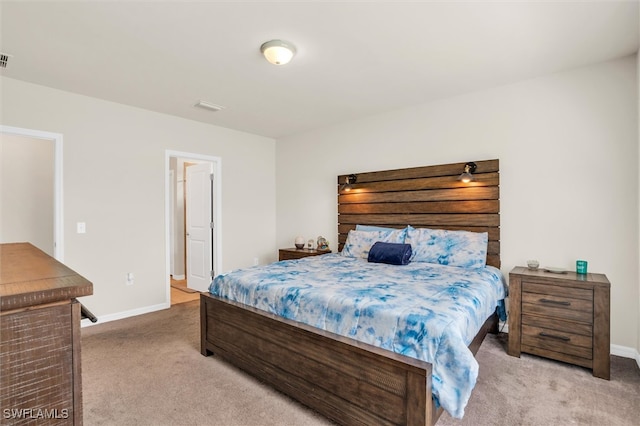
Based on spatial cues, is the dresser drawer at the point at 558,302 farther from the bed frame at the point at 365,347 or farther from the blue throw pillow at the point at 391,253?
the blue throw pillow at the point at 391,253

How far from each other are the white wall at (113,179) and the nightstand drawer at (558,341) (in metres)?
4.04

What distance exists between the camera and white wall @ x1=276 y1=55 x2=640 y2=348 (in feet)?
8.99

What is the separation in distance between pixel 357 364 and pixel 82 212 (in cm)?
342

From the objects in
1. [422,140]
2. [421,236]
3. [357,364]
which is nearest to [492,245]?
[421,236]

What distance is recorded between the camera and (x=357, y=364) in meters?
1.77

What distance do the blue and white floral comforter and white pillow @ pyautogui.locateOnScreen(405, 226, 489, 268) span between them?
0.43 feet

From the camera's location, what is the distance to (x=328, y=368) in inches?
74.8

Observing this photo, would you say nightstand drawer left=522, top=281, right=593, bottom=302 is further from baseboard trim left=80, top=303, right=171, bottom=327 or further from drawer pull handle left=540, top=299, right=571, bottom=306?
baseboard trim left=80, top=303, right=171, bottom=327

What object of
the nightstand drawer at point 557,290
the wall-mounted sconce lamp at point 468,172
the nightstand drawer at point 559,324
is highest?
the wall-mounted sconce lamp at point 468,172

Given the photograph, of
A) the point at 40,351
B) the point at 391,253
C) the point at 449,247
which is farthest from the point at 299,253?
the point at 40,351

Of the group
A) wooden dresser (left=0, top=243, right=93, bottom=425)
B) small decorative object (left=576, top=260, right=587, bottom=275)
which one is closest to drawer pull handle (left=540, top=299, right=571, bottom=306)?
small decorative object (left=576, top=260, right=587, bottom=275)

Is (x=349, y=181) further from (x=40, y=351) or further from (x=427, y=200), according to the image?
(x=40, y=351)

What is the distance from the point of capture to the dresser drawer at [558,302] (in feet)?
A: 8.00

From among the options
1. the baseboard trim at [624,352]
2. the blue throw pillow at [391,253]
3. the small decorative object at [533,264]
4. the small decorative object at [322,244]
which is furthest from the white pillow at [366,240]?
the baseboard trim at [624,352]
